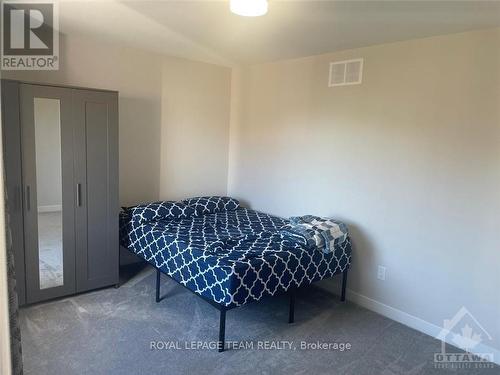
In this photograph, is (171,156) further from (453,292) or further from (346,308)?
(453,292)

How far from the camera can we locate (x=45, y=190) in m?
2.92

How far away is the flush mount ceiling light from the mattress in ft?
5.16

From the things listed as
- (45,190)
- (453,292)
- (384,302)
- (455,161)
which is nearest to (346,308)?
(384,302)

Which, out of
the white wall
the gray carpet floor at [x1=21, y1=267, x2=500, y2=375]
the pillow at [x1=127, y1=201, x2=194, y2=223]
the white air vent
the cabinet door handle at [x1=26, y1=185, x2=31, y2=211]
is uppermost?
the white air vent

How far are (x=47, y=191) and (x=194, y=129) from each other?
1780 mm

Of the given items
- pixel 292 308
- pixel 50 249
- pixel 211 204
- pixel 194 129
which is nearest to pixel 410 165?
pixel 292 308

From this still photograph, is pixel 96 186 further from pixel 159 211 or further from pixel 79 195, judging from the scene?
pixel 159 211

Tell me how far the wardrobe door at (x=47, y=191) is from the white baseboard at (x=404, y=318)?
2.51 m

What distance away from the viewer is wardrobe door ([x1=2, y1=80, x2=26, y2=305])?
8.71 feet

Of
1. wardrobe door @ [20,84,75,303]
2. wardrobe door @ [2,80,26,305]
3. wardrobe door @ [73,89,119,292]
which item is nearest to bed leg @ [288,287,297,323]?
wardrobe door @ [73,89,119,292]

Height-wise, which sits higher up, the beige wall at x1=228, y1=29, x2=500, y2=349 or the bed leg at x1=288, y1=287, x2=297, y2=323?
the beige wall at x1=228, y1=29, x2=500, y2=349

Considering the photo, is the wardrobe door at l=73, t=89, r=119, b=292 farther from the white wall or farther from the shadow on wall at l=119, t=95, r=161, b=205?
the shadow on wall at l=119, t=95, r=161, b=205

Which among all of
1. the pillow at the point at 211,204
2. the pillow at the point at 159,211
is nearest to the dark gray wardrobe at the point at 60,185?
the pillow at the point at 159,211

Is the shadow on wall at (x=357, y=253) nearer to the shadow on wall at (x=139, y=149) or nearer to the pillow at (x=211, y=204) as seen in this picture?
the pillow at (x=211, y=204)
